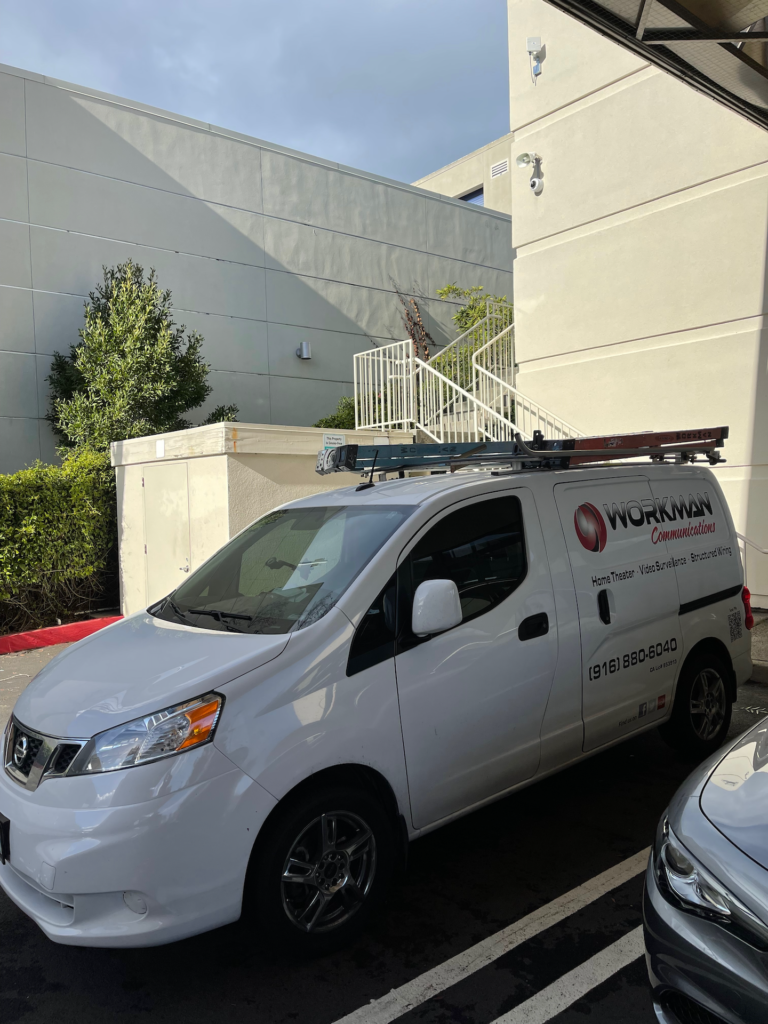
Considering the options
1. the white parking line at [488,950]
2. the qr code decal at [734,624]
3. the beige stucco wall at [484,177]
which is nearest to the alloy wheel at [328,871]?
the white parking line at [488,950]

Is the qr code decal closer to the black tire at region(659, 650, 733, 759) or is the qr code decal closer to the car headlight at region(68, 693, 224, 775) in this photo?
the black tire at region(659, 650, 733, 759)

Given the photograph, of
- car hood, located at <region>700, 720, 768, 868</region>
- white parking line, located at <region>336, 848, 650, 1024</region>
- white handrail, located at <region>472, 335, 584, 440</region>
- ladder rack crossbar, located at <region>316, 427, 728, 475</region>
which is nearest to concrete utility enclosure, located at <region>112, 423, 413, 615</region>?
white handrail, located at <region>472, 335, 584, 440</region>

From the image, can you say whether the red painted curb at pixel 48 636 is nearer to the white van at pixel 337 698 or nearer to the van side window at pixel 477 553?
the white van at pixel 337 698

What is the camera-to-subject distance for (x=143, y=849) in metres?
2.61

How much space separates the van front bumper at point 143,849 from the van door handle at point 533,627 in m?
1.49

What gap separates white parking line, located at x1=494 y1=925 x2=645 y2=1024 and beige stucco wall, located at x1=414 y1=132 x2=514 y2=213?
939 inches

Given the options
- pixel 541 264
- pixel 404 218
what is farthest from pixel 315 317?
pixel 541 264

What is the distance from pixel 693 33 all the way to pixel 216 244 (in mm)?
12354

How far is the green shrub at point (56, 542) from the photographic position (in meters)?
9.41

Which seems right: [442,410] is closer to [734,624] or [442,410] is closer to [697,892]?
[734,624]

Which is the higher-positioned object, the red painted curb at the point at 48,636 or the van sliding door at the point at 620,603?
the van sliding door at the point at 620,603

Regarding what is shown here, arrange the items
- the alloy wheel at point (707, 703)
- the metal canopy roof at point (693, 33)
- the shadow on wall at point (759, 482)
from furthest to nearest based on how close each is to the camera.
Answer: the shadow on wall at point (759, 482) < the metal canopy roof at point (693, 33) < the alloy wheel at point (707, 703)

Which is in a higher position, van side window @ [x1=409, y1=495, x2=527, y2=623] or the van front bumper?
van side window @ [x1=409, y1=495, x2=527, y2=623]

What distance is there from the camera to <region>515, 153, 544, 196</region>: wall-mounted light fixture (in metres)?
11.2
